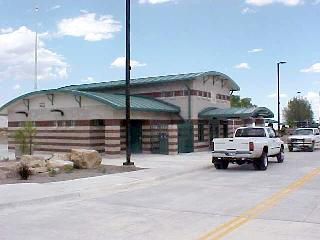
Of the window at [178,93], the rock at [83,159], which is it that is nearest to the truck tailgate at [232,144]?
the rock at [83,159]

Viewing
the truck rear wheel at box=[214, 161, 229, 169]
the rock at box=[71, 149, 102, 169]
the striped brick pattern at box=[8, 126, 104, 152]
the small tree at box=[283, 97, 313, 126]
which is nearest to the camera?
the rock at box=[71, 149, 102, 169]

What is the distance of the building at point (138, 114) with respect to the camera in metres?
27.3

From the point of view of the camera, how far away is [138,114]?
2802 cm

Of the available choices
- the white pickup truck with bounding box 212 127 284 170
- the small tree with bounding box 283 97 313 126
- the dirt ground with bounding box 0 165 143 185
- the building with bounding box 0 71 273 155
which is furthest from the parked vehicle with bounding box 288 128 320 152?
the small tree with bounding box 283 97 313 126

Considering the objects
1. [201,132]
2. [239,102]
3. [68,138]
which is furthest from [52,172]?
[239,102]

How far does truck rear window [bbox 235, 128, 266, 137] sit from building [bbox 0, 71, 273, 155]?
20.0 ft

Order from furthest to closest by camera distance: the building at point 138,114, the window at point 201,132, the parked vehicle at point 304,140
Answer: the parked vehicle at point 304,140 → the window at point 201,132 → the building at point 138,114

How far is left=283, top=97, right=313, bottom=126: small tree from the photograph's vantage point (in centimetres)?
9181

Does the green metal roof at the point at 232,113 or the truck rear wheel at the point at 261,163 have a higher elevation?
the green metal roof at the point at 232,113

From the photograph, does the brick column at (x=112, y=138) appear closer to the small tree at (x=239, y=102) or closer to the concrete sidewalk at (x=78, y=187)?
the concrete sidewalk at (x=78, y=187)

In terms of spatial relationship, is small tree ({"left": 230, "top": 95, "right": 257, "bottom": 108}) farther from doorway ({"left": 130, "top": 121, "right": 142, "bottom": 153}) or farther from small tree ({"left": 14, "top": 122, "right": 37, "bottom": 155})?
small tree ({"left": 14, "top": 122, "right": 37, "bottom": 155})

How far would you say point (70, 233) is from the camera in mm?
8102

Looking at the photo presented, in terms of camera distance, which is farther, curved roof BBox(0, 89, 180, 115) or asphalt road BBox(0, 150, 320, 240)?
curved roof BBox(0, 89, 180, 115)

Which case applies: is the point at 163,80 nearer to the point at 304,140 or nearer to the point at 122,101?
the point at 122,101
